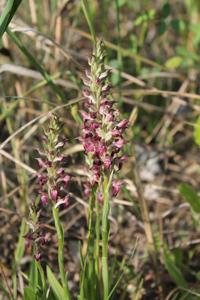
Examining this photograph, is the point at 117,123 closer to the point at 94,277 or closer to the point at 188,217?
the point at 94,277

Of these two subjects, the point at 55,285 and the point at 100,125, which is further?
the point at 55,285

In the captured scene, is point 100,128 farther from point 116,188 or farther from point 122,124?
point 116,188

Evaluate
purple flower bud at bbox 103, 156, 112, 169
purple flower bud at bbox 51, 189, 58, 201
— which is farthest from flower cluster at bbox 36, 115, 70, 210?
purple flower bud at bbox 103, 156, 112, 169

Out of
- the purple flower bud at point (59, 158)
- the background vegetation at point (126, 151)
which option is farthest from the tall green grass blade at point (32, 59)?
the purple flower bud at point (59, 158)

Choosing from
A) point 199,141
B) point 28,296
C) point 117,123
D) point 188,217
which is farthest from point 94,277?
point 188,217

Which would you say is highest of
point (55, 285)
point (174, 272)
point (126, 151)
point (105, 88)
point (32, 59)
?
point (32, 59)

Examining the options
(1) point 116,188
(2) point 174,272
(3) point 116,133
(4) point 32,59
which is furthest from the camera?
(2) point 174,272

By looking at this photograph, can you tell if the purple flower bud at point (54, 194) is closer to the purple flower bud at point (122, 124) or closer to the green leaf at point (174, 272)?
the purple flower bud at point (122, 124)

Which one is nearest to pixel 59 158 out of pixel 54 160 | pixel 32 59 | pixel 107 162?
pixel 54 160

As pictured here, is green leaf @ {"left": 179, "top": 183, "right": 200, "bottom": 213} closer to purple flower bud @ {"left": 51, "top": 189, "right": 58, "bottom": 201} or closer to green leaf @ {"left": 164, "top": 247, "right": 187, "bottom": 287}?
green leaf @ {"left": 164, "top": 247, "right": 187, "bottom": 287}
